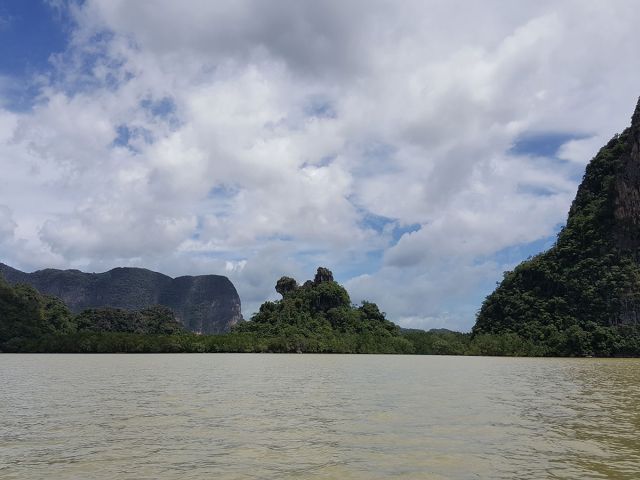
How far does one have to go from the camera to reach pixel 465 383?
34.6m

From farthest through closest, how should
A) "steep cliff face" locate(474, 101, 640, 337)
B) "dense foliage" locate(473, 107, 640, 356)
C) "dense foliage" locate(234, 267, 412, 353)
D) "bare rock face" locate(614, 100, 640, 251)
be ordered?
"dense foliage" locate(234, 267, 412, 353) < "bare rock face" locate(614, 100, 640, 251) < "steep cliff face" locate(474, 101, 640, 337) < "dense foliage" locate(473, 107, 640, 356)

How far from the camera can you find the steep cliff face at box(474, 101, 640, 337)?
4104 inches

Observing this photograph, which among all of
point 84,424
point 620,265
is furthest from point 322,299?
point 84,424

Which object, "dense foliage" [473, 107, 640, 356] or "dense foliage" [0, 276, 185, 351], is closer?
"dense foliage" [473, 107, 640, 356]

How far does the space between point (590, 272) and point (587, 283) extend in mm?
3306

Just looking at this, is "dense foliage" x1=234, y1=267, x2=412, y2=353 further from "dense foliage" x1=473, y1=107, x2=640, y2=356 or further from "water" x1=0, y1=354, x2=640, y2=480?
"water" x1=0, y1=354, x2=640, y2=480

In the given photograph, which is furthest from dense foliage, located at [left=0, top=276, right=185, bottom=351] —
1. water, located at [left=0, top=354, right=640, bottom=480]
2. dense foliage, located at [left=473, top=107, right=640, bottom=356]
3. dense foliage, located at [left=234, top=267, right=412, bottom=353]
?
water, located at [left=0, top=354, right=640, bottom=480]

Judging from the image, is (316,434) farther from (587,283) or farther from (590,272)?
(590,272)

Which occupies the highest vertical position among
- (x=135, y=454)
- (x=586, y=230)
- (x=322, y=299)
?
(x=586, y=230)

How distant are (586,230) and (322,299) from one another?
219ft

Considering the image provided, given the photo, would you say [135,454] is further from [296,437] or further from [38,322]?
[38,322]

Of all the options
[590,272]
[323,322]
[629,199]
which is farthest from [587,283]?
[323,322]

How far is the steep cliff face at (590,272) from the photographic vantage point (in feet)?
342

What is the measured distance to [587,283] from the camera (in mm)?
110312
